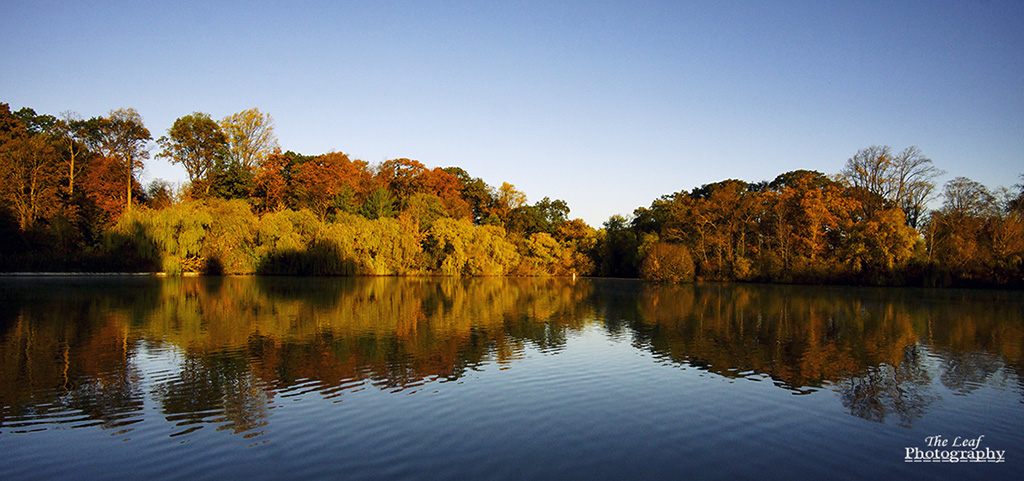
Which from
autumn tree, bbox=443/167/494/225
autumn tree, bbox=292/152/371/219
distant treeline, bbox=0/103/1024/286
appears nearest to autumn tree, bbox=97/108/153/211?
distant treeline, bbox=0/103/1024/286

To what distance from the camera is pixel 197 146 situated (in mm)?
57625

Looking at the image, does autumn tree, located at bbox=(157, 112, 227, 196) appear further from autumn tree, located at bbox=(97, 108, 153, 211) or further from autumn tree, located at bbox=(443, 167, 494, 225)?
autumn tree, located at bbox=(443, 167, 494, 225)

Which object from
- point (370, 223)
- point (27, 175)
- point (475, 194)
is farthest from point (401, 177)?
point (27, 175)

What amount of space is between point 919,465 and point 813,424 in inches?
55.4

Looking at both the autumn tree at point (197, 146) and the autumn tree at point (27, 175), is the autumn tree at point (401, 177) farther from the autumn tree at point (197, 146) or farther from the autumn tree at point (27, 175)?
the autumn tree at point (27, 175)

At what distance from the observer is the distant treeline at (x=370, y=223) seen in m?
42.1

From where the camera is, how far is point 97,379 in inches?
362

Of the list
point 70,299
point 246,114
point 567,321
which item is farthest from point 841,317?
point 246,114

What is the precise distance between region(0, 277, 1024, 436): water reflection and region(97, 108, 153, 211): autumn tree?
35.5 meters

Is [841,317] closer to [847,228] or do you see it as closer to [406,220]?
[847,228]

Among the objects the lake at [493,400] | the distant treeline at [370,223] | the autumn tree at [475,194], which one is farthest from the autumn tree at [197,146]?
the lake at [493,400]

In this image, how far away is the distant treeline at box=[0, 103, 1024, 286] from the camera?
1658 inches

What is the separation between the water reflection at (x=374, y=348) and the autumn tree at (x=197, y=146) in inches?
1378

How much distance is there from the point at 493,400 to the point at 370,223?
45.4 metres
